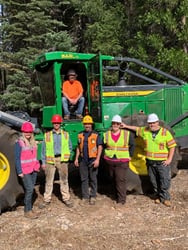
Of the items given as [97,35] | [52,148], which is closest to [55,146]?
[52,148]

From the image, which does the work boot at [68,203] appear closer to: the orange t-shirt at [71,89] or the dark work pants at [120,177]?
the dark work pants at [120,177]

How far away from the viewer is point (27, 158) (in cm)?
621

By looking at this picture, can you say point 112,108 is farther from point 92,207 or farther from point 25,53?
point 25,53

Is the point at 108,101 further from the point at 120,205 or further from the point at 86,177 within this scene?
the point at 120,205

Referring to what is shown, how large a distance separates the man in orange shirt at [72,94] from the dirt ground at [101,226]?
1.64 meters

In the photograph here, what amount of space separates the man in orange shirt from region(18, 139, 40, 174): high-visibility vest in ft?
4.83

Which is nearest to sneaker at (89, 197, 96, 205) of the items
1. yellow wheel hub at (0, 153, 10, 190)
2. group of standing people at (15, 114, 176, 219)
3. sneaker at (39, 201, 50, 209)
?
group of standing people at (15, 114, 176, 219)

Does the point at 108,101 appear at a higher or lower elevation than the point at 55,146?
higher

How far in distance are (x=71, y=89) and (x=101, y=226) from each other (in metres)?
2.95

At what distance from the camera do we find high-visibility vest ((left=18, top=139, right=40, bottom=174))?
619cm

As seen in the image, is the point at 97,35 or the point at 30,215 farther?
the point at 97,35

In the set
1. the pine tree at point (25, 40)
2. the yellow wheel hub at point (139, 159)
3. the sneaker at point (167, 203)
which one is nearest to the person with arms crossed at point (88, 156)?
the yellow wheel hub at point (139, 159)

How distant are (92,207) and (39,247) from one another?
1.76 meters

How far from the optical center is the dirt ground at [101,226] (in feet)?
16.4
